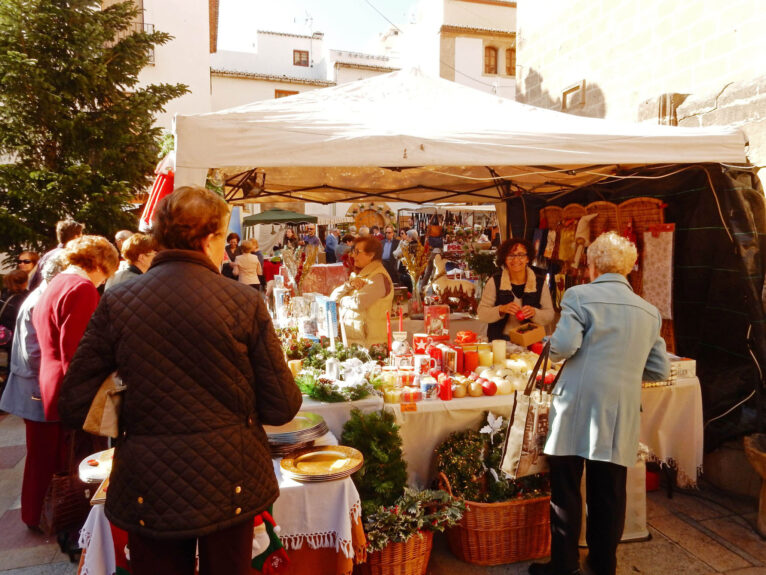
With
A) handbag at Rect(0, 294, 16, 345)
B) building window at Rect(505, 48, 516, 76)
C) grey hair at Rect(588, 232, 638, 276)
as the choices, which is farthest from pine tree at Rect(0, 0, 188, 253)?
building window at Rect(505, 48, 516, 76)

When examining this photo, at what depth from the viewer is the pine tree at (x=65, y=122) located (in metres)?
6.35

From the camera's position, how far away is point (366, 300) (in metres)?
4.50

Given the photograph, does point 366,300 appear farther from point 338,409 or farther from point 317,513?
point 317,513

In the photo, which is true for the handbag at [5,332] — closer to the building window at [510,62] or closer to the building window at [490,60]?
the building window at [490,60]

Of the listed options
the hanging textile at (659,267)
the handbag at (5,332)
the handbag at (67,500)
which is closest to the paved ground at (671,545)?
the handbag at (67,500)

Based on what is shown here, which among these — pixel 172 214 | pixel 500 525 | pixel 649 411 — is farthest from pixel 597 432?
pixel 172 214

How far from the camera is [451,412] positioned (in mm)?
3195

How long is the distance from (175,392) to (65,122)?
20.4 feet

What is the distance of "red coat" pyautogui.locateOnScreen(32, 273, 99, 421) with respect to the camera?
2.94m

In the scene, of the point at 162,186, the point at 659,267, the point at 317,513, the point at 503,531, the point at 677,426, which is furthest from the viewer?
the point at 659,267

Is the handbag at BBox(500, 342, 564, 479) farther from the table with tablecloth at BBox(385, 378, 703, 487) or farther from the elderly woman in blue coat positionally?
the table with tablecloth at BBox(385, 378, 703, 487)

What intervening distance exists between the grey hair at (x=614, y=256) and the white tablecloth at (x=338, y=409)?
1.36m

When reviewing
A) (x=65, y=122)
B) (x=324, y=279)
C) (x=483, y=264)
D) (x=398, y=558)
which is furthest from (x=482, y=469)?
(x=65, y=122)

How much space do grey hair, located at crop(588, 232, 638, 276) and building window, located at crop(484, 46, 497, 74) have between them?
83.4ft
